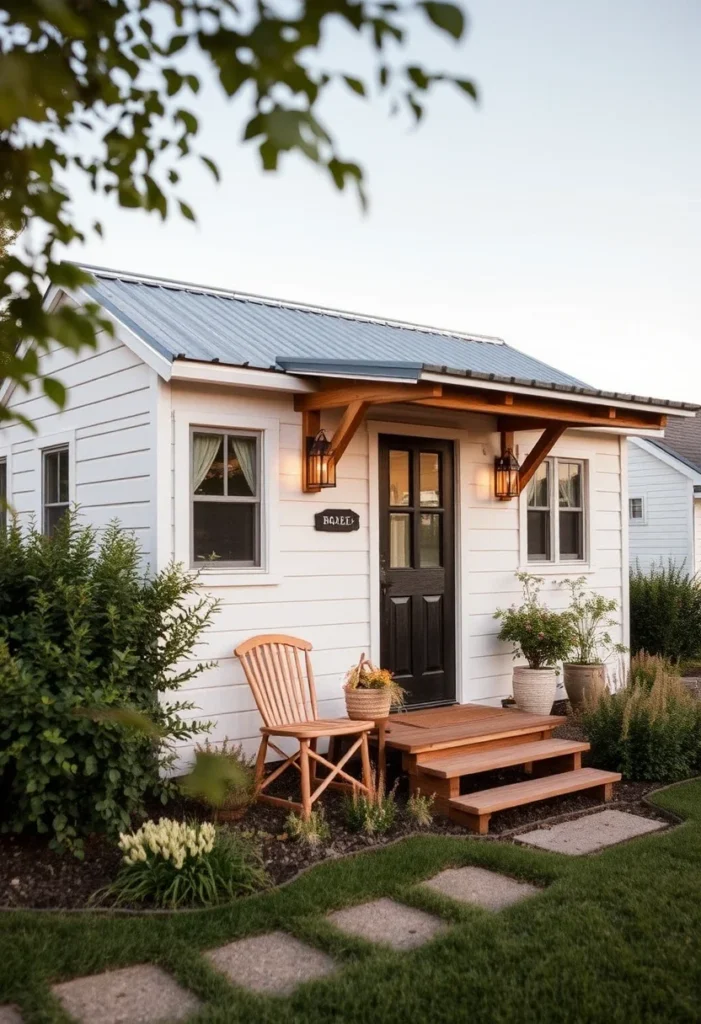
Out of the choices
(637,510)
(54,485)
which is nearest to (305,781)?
(54,485)

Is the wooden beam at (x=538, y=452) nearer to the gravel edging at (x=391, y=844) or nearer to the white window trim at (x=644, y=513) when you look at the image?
the gravel edging at (x=391, y=844)

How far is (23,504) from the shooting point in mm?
9062

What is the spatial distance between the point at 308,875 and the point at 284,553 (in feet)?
9.30

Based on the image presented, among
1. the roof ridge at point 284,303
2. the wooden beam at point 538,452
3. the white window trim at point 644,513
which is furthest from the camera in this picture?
the white window trim at point 644,513

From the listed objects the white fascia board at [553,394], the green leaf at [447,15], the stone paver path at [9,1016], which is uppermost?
the white fascia board at [553,394]

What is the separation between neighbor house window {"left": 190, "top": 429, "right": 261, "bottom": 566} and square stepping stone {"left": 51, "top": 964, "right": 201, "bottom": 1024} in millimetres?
3340

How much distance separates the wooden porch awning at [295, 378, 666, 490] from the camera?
654 cm

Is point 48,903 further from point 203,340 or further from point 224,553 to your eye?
point 203,340

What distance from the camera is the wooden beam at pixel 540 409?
666 cm

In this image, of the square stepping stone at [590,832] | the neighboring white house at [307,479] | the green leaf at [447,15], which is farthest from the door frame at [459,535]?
the green leaf at [447,15]

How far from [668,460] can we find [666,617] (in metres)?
6.94

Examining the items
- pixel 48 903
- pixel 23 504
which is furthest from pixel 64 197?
pixel 23 504

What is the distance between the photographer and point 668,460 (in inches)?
736

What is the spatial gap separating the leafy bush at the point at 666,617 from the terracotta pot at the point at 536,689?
4810mm
